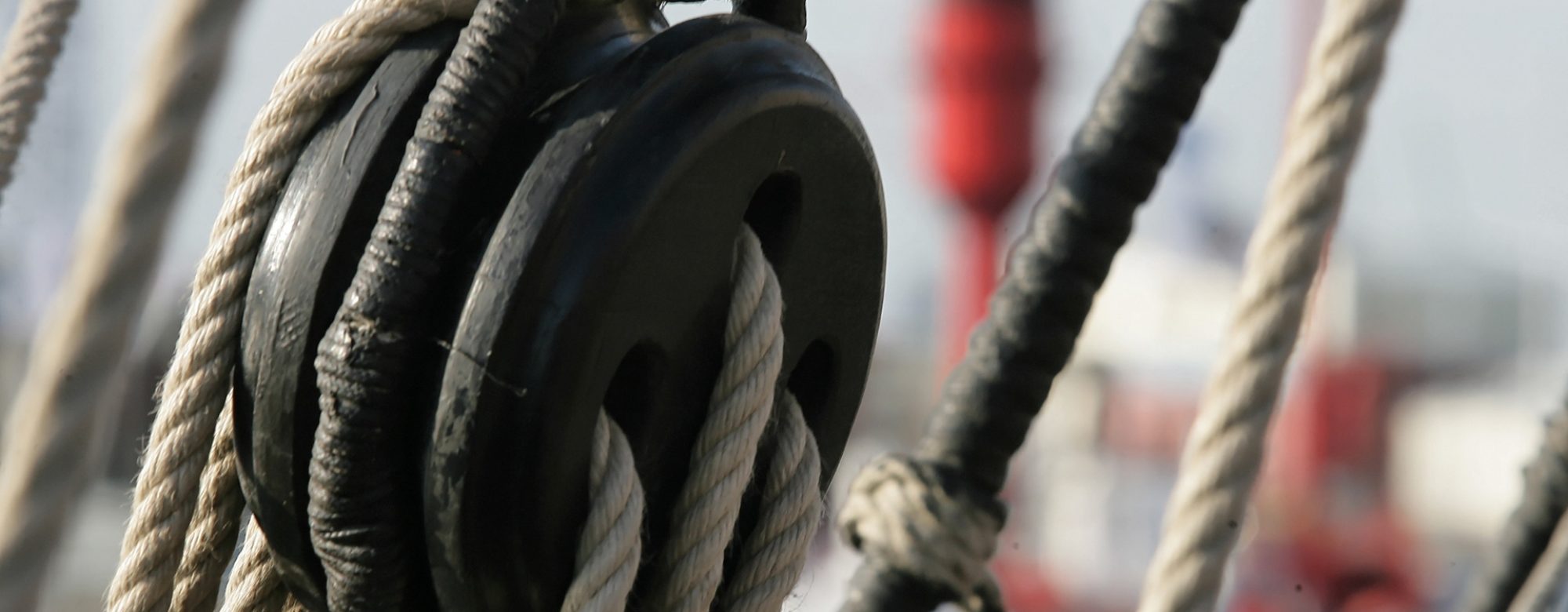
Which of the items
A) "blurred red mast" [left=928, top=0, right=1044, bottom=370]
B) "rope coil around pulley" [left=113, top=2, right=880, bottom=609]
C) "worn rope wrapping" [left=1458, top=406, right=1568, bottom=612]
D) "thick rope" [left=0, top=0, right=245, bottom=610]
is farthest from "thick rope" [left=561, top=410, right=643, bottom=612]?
"blurred red mast" [left=928, top=0, right=1044, bottom=370]

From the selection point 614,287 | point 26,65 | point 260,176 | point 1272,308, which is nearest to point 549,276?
point 614,287

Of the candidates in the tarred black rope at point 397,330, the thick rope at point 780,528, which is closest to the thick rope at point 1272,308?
the thick rope at point 780,528

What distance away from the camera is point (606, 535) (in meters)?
0.51

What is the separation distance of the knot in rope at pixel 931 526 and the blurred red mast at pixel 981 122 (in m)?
5.20

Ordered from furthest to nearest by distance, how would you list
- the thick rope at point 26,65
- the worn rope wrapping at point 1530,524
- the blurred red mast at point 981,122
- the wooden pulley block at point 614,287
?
the blurred red mast at point 981,122, the worn rope wrapping at point 1530,524, the thick rope at point 26,65, the wooden pulley block at point 614,287

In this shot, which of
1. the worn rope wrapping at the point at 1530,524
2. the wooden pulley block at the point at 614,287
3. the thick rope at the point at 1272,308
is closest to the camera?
the wooden pulley block at the point at 614,287

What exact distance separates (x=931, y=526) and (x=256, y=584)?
0.36 meters

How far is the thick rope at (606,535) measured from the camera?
0.51m

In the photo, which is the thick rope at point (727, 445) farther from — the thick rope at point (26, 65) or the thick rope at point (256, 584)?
the thick rope at point (26, 65)

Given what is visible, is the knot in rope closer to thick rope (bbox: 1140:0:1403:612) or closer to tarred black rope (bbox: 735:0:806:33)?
thick rope (bbox: 1140:0:1403:612)

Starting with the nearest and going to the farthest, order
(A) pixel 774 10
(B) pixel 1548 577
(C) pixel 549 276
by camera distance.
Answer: (C) pixel 549 276 < (A) pixel 774 10 < (B) pixel 1548 577

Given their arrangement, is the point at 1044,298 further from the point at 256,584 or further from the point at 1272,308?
the point at 256,584

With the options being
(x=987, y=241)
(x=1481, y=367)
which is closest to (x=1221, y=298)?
(x=1481, y=367)

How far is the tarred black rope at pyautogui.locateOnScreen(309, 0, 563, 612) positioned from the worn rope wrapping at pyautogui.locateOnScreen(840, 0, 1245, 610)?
14.1 inches
